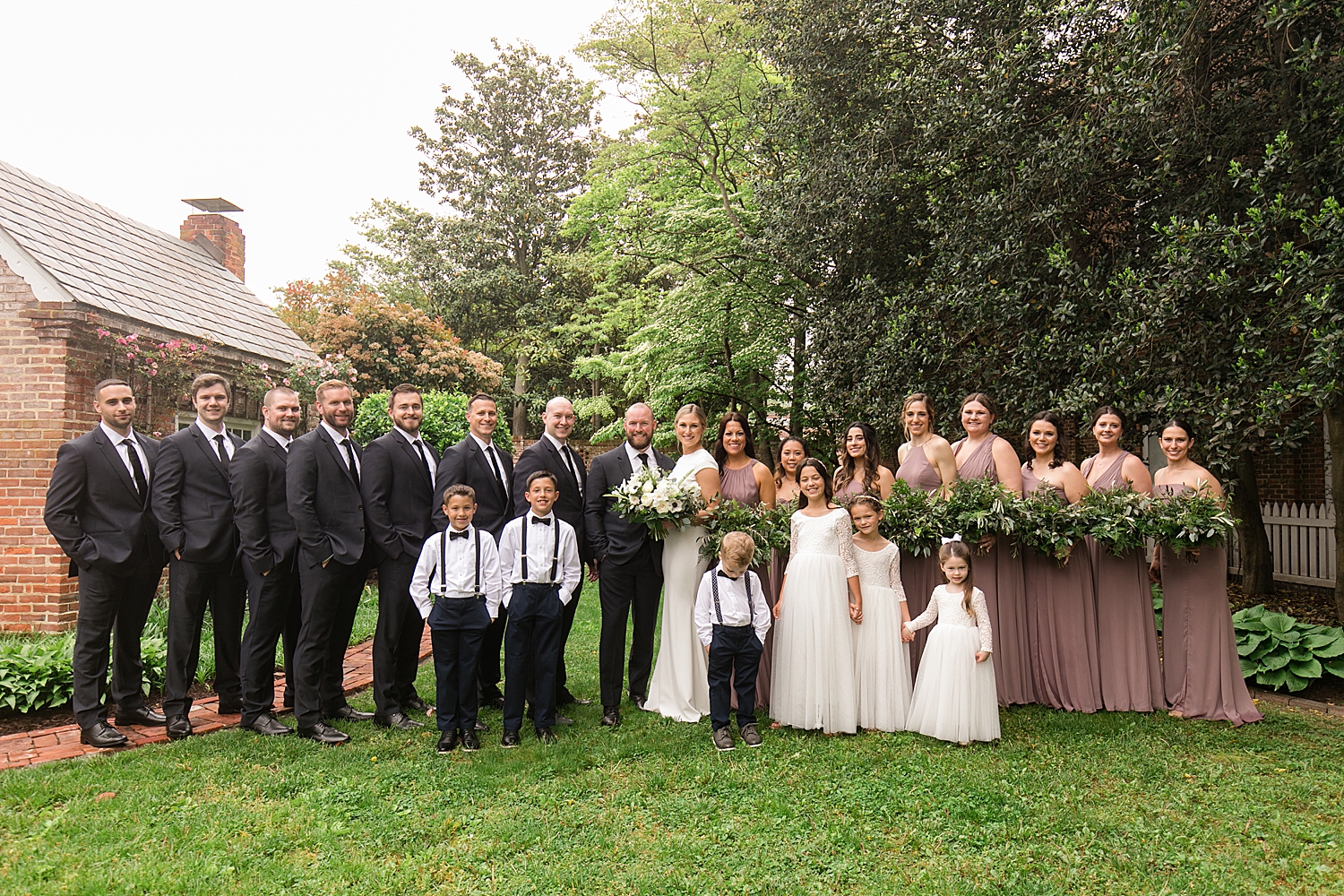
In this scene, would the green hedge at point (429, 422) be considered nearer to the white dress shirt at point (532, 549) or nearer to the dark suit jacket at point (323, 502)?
the dark suit jacket at point (323, 502)

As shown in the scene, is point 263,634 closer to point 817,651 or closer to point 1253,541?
point 817,651

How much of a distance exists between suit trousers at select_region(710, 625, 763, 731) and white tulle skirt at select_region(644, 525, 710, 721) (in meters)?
0.66

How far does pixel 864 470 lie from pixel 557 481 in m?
2.48

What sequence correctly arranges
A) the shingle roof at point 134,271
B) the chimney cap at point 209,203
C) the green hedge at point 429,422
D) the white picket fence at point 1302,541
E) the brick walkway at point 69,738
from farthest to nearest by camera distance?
the chimney cap at point 209,203
the green hedge at point 429,422
the white picket fence at point 1302,541
the shingle roof at point 134,271
the brick walkway at point 69,738

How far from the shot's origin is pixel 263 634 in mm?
5793

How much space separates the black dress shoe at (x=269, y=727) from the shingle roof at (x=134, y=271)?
608 cm

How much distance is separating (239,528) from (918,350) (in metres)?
7.46

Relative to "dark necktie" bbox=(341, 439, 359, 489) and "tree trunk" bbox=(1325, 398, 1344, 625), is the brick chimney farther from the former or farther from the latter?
"tree trunk" bbox=(1325, 398, 1344, 625)

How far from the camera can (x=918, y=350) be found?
9.85 meters

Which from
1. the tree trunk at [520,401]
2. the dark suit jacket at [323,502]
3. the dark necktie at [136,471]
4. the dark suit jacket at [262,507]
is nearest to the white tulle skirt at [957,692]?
the dark suit jacket at [323,502]

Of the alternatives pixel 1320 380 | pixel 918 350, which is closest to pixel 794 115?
pixel 918 350

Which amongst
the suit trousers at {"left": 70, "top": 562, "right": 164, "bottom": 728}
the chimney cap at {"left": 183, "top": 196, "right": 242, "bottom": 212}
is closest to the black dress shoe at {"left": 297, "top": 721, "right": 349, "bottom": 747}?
the suit trousers at {"left": 70, "top": 562, "right": 164, "bottom": 728}

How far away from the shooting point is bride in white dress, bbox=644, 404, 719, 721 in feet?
20.8

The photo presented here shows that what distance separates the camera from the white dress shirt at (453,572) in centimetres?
557
